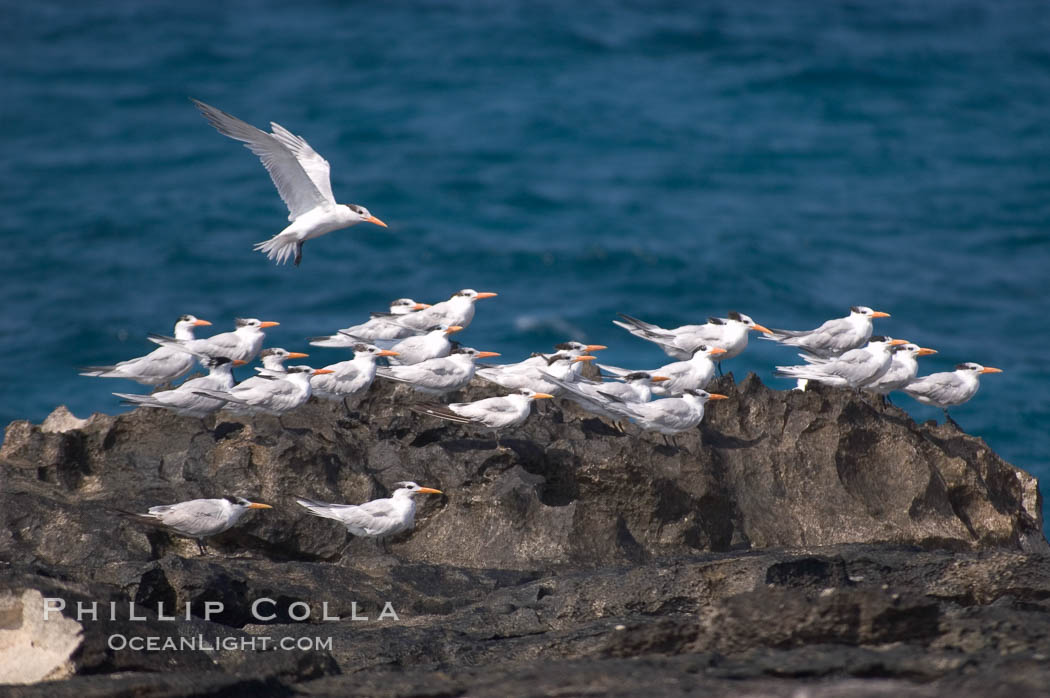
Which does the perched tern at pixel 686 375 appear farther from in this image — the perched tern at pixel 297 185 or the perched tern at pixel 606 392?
the perched tern at pixel 297 185

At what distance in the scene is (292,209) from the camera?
567 inches

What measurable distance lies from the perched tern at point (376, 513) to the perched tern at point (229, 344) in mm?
3476

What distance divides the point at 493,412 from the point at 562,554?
1.64m

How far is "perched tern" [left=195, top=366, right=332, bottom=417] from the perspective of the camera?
36.0ft

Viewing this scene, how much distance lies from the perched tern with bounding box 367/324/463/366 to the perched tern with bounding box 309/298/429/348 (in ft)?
1.64

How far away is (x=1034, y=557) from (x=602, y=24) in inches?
1893

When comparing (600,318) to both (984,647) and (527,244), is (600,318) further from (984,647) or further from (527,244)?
(984,647)

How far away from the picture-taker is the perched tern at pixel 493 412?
35.9 ft

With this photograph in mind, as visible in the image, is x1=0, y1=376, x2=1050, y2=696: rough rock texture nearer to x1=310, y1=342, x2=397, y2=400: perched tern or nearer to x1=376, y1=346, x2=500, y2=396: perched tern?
x1=310, y1=342, x2=397, y2=400: perched tern

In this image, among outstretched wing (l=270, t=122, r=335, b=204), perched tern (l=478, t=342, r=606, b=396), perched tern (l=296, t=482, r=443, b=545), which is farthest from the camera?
outstretched wing (l=270, t=122, r=335, b=204)

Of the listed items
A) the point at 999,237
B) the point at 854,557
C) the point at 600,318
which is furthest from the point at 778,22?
the point at 854,557

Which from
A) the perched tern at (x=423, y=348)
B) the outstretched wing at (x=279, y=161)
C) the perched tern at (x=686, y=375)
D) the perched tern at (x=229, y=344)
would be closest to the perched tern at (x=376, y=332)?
the perched tern at (x=423, y=348)

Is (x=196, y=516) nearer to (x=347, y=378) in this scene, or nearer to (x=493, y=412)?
(x=347, y=378)

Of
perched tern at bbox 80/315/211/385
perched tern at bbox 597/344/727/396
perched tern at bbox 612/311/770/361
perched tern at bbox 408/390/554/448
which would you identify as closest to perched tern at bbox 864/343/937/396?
perched tern at bbox 612/311/770/361
